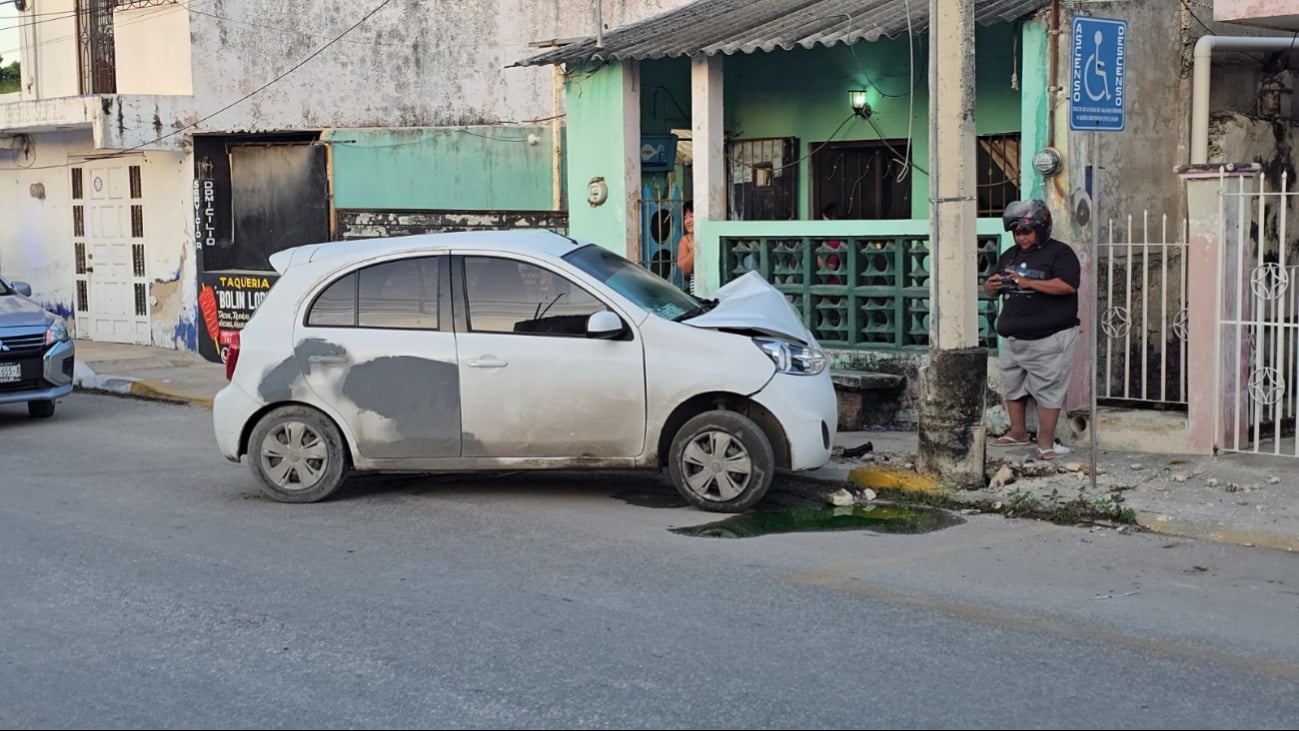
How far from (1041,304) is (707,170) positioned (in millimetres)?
4028

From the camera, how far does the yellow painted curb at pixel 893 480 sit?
369 inches

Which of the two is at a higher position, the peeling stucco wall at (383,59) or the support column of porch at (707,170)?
the peeling stucco wall at (383,59)

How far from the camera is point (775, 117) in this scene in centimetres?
1562

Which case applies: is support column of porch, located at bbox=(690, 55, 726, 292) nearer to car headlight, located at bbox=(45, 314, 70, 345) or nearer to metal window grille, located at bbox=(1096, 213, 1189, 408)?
metal window grille, located at bbox=(1096, 213, 1189, 408)

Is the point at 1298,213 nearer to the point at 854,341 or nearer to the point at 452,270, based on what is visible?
the point at 854,341

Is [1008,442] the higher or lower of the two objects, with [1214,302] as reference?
lower

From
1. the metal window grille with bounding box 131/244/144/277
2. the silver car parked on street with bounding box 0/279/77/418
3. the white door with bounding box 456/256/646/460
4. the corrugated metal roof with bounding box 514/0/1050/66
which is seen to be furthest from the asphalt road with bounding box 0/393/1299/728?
the metal window grille with bounding box 131/244/144/277

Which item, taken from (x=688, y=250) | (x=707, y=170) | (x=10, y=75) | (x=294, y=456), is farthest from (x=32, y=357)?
(x=10, y=75)

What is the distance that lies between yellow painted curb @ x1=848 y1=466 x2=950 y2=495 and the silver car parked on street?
7701 mm

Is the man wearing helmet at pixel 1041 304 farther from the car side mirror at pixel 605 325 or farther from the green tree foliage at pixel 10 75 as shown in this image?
the green tree foliage at pixel 10 75

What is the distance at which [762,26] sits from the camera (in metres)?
12.9

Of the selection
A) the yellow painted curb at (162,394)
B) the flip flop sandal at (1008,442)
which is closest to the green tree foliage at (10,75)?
the yellow painted curb at (162,394)

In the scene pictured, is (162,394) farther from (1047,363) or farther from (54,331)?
(1047,363)

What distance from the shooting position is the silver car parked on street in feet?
43.0
